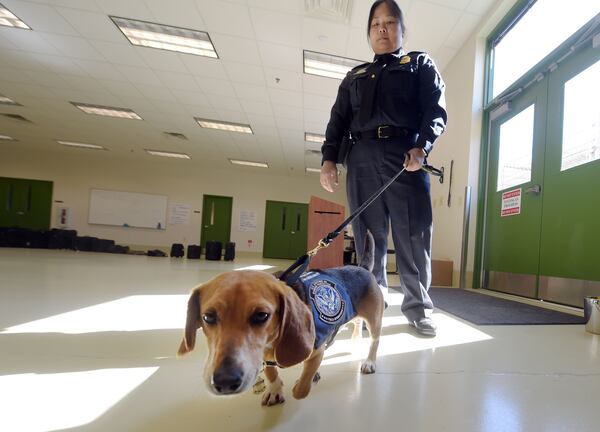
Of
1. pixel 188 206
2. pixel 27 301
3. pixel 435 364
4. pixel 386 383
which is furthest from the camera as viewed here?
pixel 188 206

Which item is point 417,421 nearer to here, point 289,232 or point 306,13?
point 306,13

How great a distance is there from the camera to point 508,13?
138 inches

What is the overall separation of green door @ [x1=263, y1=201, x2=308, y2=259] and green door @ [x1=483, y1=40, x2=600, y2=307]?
28.5 feet

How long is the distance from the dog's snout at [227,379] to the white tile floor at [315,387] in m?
0.23

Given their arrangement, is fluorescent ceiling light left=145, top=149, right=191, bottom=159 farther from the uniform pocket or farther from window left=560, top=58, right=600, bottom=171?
window left=560, top=58, right=600, bottom=171

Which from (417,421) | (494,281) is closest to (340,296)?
(417,421)

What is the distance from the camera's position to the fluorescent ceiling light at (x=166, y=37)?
4.11m

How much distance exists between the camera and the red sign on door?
10.7 ft

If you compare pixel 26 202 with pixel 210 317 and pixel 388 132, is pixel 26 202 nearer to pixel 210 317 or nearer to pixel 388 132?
pixel 388 132

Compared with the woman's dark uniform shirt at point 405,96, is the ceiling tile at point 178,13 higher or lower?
higher

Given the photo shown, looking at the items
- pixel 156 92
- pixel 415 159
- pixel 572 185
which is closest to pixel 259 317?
pixel 415 159

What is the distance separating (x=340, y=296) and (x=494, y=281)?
354 centimetres

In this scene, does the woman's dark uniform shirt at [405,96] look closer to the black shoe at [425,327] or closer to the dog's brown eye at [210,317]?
the black shoe at [425,327]

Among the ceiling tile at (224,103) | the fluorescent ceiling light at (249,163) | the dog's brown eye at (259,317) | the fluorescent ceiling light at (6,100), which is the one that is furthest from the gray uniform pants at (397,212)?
the fluorescent ceiling light at (249,163)
